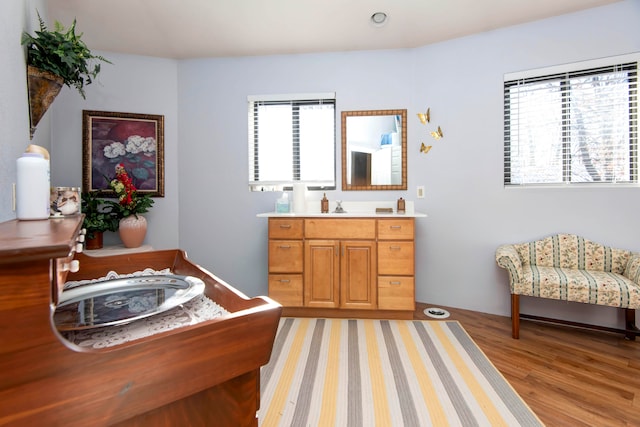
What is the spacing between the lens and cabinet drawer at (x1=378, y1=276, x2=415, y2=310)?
256 cm

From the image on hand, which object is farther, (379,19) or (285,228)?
(285,228)

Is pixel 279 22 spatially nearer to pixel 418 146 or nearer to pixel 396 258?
pixel 418 146

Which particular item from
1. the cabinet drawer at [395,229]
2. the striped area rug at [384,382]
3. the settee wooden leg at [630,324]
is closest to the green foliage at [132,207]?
the striped area rug at [384,382]

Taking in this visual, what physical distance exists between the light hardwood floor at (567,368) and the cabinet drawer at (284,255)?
4.08 ft

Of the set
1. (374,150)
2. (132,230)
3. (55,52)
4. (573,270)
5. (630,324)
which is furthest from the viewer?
(374,150)

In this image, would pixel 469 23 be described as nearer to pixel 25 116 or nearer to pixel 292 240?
pixel 292 240

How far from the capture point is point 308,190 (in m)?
3.15

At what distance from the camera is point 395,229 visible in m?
2.59

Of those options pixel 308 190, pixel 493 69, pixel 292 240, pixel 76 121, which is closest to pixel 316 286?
pixel 292 240

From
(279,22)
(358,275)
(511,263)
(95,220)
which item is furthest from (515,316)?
(95,220)

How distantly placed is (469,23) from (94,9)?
3123 mm

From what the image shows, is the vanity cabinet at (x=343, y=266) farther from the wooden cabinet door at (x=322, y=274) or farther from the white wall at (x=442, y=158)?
the white wall at (x=442, y=158)

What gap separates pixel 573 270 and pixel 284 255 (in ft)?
7.66

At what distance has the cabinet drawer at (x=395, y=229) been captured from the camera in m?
2.58
